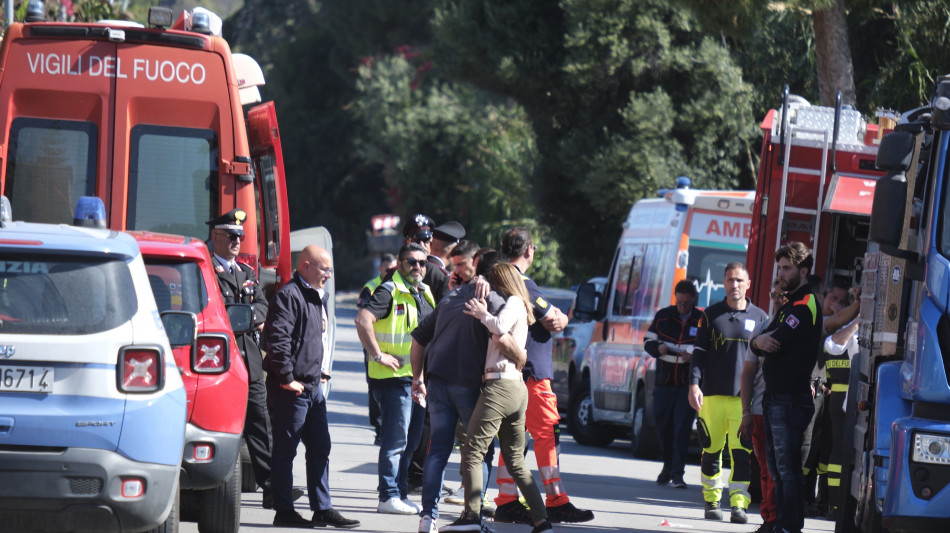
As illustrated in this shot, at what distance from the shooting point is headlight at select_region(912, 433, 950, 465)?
661 cm

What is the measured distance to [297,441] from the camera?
929 cm

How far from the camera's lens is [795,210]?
41.2ft

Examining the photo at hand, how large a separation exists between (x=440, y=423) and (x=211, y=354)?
173cm

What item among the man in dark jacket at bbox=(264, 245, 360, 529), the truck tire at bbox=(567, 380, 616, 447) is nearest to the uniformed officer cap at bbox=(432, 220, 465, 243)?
the man in dark jacket at bbox=(264, 245, 360, 529)

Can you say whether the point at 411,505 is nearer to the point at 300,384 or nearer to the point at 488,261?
the point at 300,384

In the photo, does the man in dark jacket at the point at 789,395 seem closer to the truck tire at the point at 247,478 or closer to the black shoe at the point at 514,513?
the black shoe at the point at 514,513

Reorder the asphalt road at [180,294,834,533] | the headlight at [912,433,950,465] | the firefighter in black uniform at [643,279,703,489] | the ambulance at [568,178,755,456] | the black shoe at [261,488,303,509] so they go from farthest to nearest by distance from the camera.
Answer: the ambulance at [568,178,755,456], the firefighter in black uniform at [643,279,703,489], the black shoe at [261,488,303,509], the asphalt road at [180,294,834,533], the headlight at [912,433,950,465]

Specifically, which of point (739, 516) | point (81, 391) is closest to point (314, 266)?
point (81, 391)

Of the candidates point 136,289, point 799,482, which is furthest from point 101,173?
point 799,482

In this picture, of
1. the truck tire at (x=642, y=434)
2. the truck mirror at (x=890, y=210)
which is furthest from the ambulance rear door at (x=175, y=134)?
the truck tire at (x=642, y=434)

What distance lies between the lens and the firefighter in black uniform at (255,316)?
9.55m

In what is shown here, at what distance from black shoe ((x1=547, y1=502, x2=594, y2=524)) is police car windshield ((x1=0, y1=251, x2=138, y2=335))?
13.7 ft

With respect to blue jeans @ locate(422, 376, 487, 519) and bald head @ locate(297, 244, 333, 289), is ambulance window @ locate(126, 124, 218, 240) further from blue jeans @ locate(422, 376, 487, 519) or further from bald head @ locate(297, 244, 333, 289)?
blue jeans @ locate(422, 376, 487, 519)

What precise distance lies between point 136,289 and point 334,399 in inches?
596
